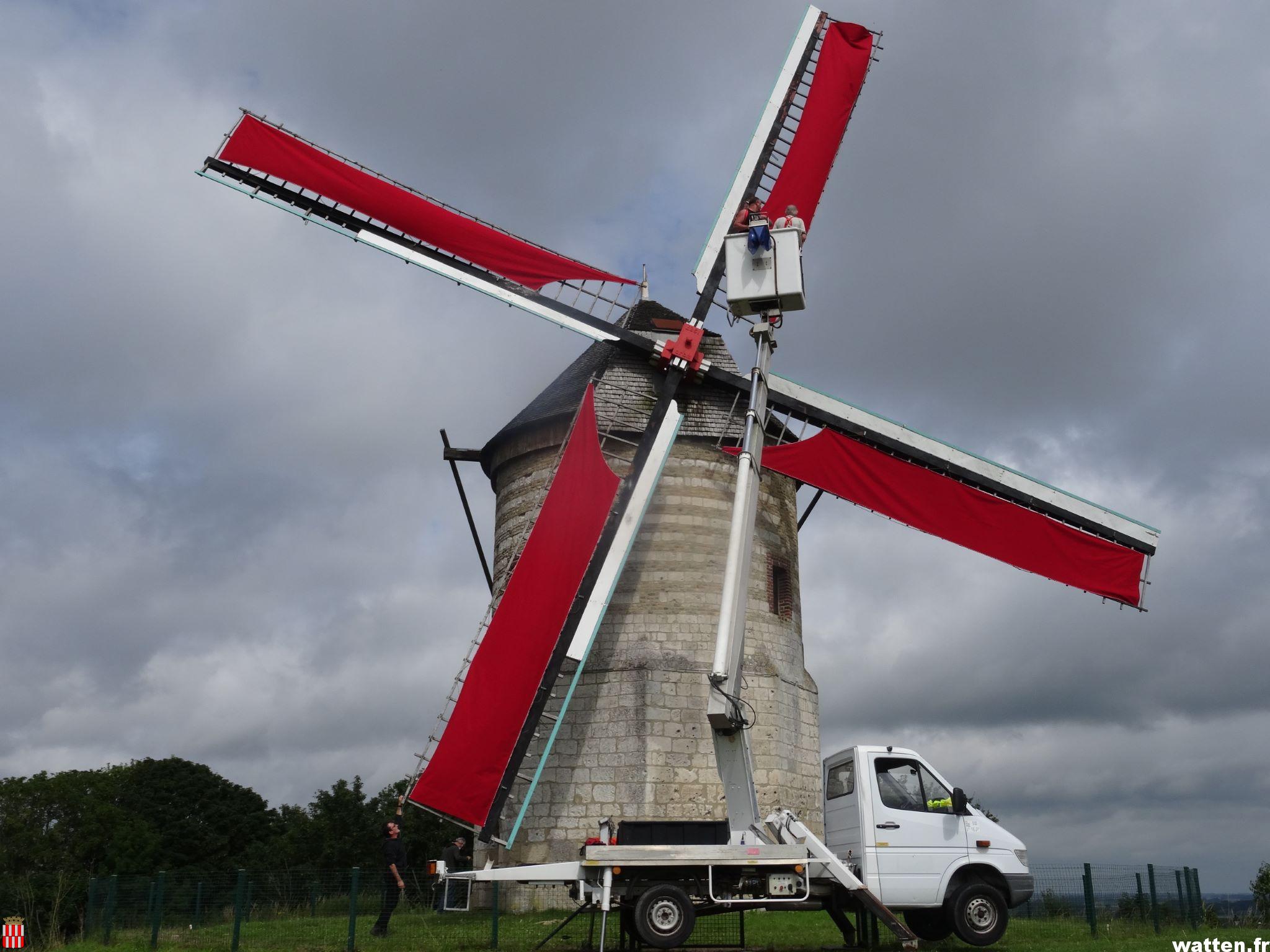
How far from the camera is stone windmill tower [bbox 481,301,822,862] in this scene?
15.9 meters

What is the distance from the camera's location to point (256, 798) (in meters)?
54.4

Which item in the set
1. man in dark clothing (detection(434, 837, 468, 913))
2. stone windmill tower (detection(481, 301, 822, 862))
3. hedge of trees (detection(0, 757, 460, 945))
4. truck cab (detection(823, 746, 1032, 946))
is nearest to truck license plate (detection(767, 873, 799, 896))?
truck cab (detection(823, 746, 1032, 946))

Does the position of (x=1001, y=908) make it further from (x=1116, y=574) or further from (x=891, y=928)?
(x=1116, y=574)

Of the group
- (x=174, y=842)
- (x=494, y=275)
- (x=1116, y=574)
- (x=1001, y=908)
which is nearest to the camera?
(x=1001, y=908)

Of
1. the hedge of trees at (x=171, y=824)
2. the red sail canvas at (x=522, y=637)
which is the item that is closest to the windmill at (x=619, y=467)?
the red sail canvas at (x=522, y=637)

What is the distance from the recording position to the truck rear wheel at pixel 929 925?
1186 cm

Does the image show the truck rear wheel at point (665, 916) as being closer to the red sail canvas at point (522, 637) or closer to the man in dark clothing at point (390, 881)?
the man in dark clothing at point (390, 881)

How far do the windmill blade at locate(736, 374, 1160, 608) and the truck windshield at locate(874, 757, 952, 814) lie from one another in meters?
5.46

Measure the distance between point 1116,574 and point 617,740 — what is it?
761 centimetres

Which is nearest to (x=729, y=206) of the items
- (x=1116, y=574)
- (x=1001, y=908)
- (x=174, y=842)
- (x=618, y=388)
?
(x=618, y=388)

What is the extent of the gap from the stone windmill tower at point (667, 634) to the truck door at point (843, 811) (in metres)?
3.89

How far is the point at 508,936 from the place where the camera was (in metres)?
13.2

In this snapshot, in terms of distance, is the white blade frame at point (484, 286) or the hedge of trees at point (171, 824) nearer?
the white blade frame at point (484, 286)

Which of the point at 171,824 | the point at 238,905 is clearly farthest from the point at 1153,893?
the point at 171,824
